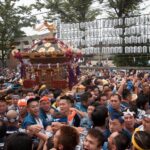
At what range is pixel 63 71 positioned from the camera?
14945 millimetres

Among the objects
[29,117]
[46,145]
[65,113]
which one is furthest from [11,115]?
[46,145]

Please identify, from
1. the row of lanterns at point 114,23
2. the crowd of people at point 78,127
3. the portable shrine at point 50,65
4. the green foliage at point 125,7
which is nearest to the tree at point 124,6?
the green foliage at point 125,7

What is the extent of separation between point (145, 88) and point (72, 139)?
597cm

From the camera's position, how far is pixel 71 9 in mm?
35906

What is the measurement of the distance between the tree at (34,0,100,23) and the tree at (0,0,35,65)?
5.02 feet

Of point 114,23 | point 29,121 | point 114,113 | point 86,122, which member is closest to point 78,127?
point 86,122

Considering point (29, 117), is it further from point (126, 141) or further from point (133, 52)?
point (133, 52)

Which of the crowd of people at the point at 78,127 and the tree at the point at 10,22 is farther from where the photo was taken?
the tree at the point at 10,22

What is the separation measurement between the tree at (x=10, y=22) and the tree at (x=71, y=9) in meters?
1.53

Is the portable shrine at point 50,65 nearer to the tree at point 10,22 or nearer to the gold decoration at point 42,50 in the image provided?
the gold decoration at point 42,50

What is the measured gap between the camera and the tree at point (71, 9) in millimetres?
35469

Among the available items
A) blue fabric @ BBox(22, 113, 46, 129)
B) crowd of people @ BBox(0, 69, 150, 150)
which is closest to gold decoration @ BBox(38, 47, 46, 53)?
crowd of people @ BBox(0, 69, 150, 150)

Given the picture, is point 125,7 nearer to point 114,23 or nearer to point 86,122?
point 114,23

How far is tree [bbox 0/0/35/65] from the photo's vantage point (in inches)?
1428
